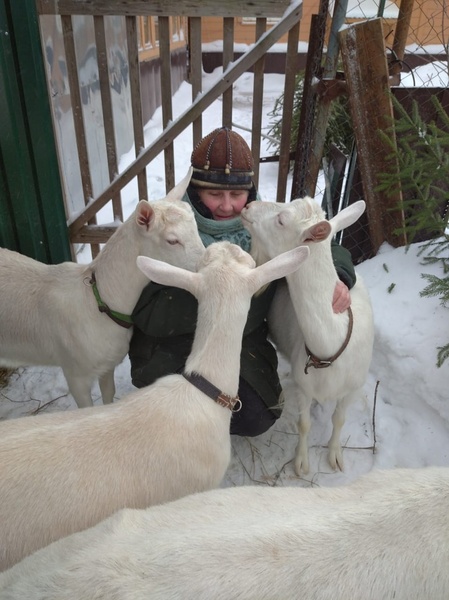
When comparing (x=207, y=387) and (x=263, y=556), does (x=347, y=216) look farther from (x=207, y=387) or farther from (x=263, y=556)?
(x=263, y=556)

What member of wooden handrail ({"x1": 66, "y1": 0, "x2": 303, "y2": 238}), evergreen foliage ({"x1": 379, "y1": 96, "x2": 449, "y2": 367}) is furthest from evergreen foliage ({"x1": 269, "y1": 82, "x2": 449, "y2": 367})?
wooden handrail ({"x1": 66, "y1": 0, "x2": 303, "y2": 238})

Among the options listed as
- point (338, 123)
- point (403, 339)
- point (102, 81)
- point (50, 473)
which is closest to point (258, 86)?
point (102, 81)

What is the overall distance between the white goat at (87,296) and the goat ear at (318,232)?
561 millimetres

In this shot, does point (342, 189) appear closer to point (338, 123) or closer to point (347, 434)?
point (338, 123)

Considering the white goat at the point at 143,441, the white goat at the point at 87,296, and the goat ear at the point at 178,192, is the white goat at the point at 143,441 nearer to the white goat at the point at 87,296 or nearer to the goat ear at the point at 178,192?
the white goat at the point at 87,296

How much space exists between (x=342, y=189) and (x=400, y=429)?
2.44 metres

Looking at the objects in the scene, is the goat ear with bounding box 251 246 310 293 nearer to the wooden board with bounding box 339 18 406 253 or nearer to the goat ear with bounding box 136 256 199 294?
the goat ear with bounding box 136 256 199 294

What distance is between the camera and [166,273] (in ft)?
6.43

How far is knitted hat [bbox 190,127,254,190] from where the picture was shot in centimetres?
267

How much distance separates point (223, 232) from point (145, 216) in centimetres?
50

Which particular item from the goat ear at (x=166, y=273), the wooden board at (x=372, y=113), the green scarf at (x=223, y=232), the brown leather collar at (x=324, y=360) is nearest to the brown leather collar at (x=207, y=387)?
the goat ear at (x=166, y=273)

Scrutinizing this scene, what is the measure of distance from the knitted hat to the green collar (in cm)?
82

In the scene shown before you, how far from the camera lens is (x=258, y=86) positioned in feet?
12.4

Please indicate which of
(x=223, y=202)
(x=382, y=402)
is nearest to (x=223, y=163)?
(x=223, y=202)
